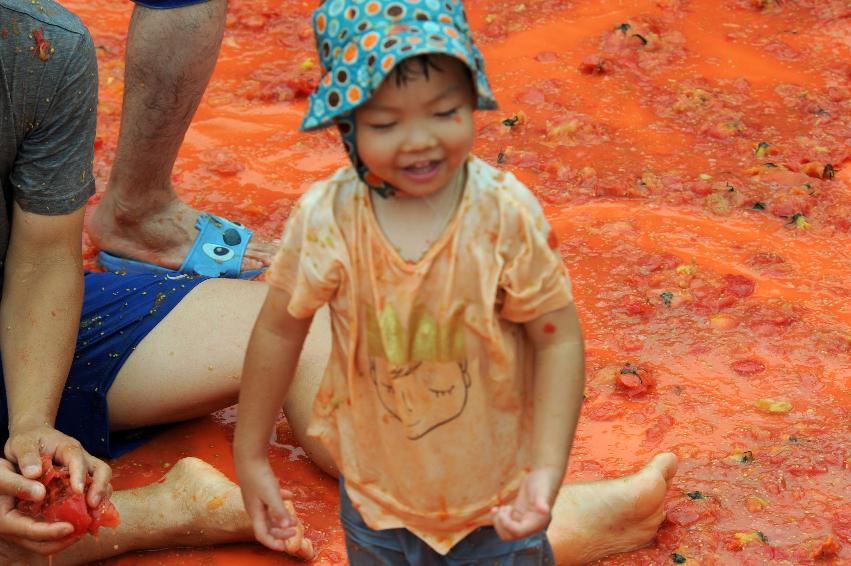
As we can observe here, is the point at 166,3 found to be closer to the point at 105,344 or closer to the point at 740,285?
the point at 105,344

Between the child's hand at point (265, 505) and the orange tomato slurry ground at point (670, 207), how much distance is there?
25.0 inches

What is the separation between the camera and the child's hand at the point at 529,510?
151 centimetres

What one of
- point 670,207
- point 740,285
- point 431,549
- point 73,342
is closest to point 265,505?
point 431,549

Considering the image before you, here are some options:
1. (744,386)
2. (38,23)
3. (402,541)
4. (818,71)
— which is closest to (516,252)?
(402,541)

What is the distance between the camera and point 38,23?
2.19 metres

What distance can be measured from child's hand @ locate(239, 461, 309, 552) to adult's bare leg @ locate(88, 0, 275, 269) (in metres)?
1.54

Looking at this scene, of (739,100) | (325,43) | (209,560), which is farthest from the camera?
(739,100)

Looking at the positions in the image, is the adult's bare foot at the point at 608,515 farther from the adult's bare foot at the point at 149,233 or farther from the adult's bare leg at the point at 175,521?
the adult's bare foot at the point at 149,233

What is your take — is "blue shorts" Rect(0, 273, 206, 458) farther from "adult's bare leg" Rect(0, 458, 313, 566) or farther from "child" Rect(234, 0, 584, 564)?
"child" Rect(234, 0, 584, 564)

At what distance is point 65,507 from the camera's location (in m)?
2.04

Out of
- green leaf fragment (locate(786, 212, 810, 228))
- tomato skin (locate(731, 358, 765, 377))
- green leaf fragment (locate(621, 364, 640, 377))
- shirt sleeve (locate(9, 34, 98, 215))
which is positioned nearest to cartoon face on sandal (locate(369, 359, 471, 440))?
shirt sleeve (locate(9, 34, 98, 215))

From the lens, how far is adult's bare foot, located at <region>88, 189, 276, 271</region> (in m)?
3.22

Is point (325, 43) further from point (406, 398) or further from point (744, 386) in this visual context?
point (744, 386)

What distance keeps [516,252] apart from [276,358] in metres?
0.36
